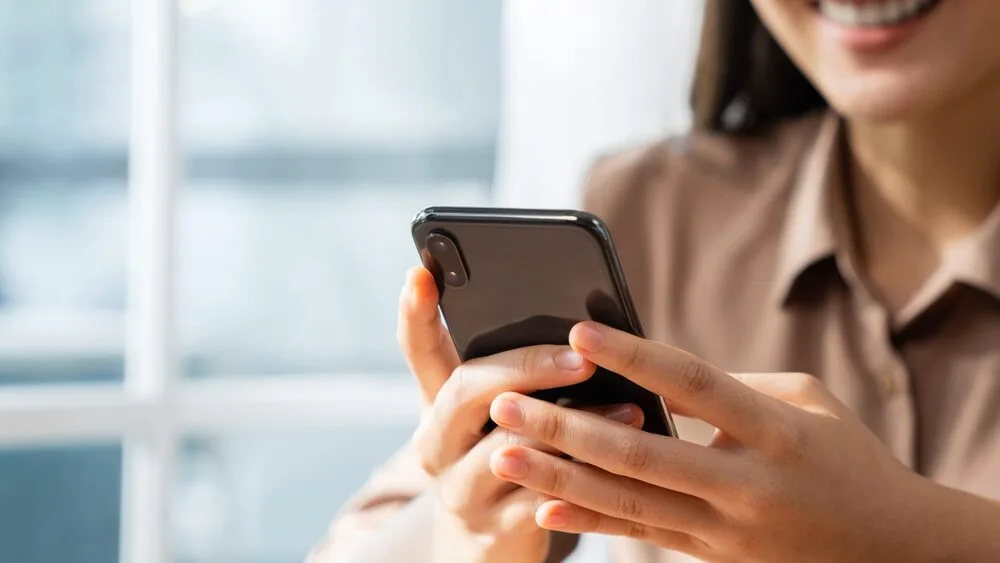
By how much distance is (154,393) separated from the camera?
1.62 m

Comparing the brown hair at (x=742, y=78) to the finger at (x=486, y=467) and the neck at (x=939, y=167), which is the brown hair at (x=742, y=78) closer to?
the neck at (x=939, y=167)

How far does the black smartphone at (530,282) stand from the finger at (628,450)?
5 cm

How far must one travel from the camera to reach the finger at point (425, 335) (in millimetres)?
584

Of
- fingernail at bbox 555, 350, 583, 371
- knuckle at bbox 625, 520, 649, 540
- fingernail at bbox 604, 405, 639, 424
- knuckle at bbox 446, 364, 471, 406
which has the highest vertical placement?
fingernail at bbox 555, 350, 583, 371

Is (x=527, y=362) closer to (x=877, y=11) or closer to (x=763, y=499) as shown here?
(x=763, y=499)

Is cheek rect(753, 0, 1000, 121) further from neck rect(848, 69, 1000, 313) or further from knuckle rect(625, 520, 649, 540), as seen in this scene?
knuckle rect(625, 520, 649, 540)

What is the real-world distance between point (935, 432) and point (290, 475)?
1.19m

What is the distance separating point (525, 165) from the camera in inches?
57.1

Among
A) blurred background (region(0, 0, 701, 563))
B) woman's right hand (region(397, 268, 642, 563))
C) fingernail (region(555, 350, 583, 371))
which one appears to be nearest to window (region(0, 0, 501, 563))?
blurred background (region(0, 0, 701, 563))

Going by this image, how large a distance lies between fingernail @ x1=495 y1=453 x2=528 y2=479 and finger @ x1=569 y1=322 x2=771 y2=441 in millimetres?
71

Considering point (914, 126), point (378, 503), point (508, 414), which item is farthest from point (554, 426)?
point (914, 126)

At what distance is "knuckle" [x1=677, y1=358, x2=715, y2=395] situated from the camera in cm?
53

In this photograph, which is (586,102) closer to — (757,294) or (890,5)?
(757,294)

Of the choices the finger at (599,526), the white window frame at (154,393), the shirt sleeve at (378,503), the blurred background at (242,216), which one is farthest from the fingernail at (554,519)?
the white window frame at (154,393)
